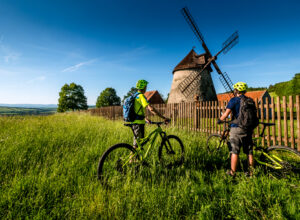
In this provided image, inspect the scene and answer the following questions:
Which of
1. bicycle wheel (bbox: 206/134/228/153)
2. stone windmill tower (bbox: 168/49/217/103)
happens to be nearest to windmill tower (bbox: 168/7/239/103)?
stone windmill tower (bbox: 168/49/217/103)

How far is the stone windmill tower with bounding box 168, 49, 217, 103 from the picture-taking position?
1670 centimetres

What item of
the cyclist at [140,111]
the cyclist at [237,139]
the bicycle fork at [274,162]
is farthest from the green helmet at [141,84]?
the bicycle fork at [274,162]

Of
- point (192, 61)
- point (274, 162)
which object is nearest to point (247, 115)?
point (274, 162)

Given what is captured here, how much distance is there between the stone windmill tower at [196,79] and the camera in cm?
1670

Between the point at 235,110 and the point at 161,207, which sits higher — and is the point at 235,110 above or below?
above

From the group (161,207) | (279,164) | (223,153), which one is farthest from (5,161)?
(279,164)

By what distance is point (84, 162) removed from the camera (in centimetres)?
289

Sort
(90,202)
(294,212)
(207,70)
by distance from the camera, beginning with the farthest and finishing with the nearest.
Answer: (207,70)
(90,202)
(294,212)

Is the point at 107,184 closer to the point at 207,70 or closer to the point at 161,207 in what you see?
the point at 161,207

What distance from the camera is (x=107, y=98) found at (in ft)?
135

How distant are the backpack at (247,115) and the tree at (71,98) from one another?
3859 centimetres

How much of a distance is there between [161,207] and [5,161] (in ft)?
10.3

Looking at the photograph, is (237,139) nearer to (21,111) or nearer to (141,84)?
(141,84)

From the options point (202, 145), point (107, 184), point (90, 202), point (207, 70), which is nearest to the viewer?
point (90, 202)
